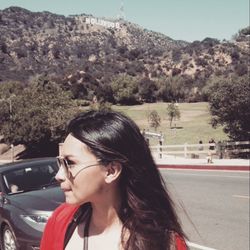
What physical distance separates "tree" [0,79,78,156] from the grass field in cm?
584

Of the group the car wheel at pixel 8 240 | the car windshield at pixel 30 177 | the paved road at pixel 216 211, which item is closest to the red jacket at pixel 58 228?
the paved road at pixel 216 211

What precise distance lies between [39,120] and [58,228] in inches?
1975

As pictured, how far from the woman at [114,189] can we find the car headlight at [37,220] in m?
5.37

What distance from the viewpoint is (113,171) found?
2.17 meters

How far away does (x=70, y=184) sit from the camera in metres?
2.21

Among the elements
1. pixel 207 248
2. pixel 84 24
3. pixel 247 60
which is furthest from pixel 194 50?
pixel 207 248

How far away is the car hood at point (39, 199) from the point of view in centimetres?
770

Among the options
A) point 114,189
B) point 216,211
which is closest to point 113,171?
point 114,189

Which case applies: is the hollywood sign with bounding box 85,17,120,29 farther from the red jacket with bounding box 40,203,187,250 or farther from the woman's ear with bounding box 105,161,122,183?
the woman's ear with bounding box 105,161,122,183

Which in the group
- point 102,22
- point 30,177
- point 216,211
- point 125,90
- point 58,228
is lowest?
point 216,211

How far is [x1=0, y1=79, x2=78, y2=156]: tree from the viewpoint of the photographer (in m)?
51.3

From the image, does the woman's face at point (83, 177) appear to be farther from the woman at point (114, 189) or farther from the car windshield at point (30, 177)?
the car windshield at point (30, 177)

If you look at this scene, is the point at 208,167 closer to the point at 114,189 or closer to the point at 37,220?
the point at 37,220

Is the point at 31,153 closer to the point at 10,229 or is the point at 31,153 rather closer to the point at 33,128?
the point at 33,128
